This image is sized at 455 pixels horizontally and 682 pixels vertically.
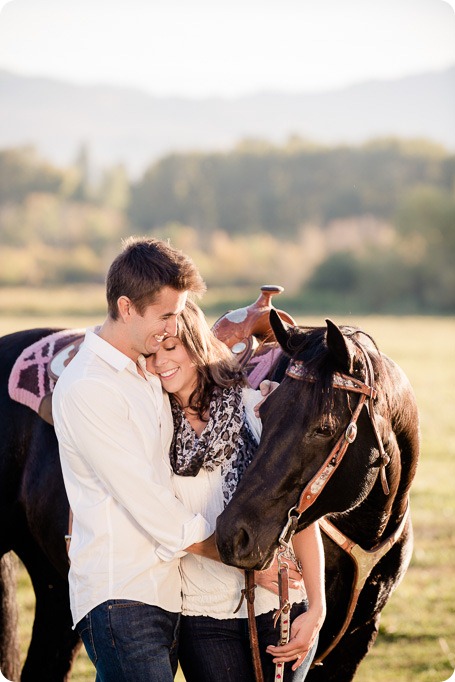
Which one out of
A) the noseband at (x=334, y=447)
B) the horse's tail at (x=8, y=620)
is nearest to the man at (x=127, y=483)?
the noseband at (x=334, y=447)

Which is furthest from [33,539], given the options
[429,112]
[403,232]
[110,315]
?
[429,112]

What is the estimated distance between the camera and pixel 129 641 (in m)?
2.37

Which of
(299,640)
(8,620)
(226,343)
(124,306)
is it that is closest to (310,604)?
(299,640)

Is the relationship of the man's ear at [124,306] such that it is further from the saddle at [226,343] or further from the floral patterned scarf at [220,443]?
the saddle at [226,343]

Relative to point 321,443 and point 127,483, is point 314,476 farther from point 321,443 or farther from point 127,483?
point 127,483

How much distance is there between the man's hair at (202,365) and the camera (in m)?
2.67

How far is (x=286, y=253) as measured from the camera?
5062 cm

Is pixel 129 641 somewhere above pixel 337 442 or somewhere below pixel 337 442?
below

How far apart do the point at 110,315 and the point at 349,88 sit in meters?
173

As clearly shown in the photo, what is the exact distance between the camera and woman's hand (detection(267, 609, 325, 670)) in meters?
2.49

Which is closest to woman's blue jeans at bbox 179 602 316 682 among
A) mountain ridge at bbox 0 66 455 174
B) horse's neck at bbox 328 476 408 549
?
horse's neck at bbox 328 476 408 549

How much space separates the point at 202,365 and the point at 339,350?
48cm

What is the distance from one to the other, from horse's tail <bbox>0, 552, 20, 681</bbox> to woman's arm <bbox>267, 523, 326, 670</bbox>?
1933mm

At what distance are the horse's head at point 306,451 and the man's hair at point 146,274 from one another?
0.44m
